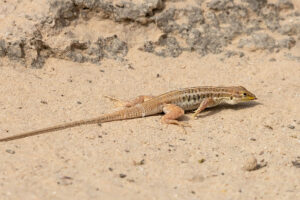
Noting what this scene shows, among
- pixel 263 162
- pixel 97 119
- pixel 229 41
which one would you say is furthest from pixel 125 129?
pixel 229 41

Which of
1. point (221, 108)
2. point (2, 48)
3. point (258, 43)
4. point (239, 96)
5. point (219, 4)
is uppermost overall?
point (219, 4)

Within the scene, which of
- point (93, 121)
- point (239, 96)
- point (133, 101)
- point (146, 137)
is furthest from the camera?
point (239, 96)

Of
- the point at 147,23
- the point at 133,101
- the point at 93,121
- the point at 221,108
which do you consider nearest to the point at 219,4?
the point at 147,23

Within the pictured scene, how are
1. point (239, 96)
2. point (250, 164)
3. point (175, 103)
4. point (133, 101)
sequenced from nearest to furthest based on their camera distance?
point (250, 164) < point (133, 101) < point (175, 103) < point (239, 96)

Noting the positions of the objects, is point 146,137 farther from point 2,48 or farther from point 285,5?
point 285,5

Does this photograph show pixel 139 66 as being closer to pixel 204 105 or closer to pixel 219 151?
pixel 204 105

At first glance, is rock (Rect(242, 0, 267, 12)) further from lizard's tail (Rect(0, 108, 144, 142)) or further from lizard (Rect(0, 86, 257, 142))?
lizard's tail (Rect(0, 108, 144, 142))

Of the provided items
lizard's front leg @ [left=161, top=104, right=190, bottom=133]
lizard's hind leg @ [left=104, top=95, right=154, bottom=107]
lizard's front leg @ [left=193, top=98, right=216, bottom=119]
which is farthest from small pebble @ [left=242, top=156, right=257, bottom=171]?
lizard's hind leg @ [left=104, top=95, right=154, bottom=107]
